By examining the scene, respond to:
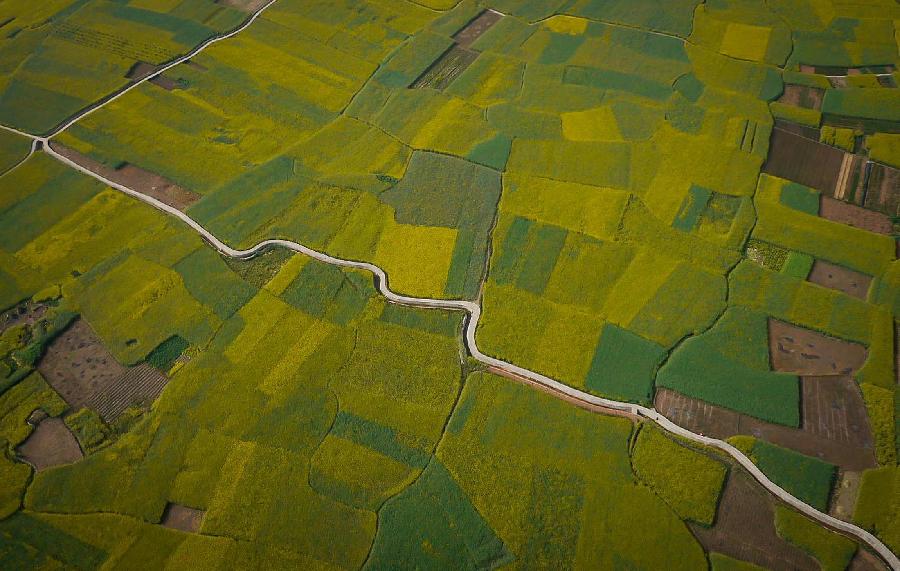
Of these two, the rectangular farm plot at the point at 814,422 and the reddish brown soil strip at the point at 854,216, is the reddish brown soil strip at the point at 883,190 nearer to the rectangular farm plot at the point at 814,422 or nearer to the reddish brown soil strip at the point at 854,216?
the reddish brown soil strip at the point at 854,216

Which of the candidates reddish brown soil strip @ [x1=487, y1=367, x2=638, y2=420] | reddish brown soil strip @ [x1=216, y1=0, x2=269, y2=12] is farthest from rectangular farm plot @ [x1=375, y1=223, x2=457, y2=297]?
reddish brown soil strip @ [x1=216, y1=0, x2=269, y2=12]

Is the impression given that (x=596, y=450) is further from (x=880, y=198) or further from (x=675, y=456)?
(x=880, y=198)

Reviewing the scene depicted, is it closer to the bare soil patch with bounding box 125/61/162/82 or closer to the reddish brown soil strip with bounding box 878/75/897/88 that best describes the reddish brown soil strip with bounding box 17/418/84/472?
the bare soil patch with bounding box 125/61/162/82

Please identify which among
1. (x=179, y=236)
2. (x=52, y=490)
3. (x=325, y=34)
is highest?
(x=325, y=34)

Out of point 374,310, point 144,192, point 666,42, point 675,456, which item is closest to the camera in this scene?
point 675,456

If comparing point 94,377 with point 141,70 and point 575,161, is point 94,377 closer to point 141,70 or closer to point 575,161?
point 141,70

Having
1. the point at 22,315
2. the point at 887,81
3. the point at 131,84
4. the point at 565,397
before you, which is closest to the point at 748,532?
the point at 565,397

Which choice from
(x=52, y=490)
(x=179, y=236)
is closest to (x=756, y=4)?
(x=179, y=236)
